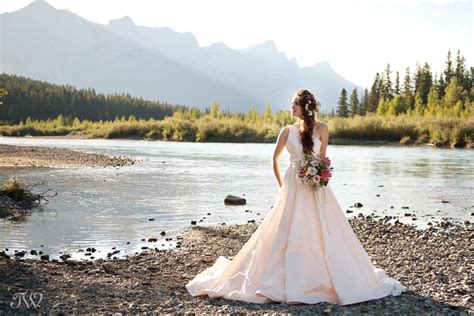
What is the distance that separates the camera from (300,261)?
751 centimetres

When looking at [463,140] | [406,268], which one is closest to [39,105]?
[463,140]

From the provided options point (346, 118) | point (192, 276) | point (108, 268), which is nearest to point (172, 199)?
point (108, 268)

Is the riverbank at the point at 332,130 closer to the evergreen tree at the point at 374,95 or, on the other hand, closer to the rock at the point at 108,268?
the evergreen tree at the point at 374,95

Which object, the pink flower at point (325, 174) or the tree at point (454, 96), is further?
the tree at point (454, 96)

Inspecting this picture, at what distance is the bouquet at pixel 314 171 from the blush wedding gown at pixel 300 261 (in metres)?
0.13

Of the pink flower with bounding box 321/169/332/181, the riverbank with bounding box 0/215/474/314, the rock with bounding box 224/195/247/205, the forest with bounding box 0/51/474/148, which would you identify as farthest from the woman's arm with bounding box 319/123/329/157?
the forest with bounding box 0/51/474/148

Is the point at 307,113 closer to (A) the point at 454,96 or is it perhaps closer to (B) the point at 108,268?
(B) the point at 108,268

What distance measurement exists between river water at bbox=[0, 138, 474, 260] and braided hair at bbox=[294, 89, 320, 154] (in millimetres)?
5179

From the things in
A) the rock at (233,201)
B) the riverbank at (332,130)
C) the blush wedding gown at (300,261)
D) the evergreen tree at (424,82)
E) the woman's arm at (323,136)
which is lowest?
the rock at (233,201)

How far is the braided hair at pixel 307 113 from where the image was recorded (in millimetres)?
7684

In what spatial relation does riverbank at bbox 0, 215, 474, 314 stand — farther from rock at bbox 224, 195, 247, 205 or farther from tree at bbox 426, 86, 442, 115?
tree at bbox 426, 86, 442, 115

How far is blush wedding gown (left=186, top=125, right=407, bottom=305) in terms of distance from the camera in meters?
7.39

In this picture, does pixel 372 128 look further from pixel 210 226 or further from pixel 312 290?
pixel 312 290

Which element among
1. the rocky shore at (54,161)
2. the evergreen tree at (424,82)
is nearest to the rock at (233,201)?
the rocky shore at (54,161)
